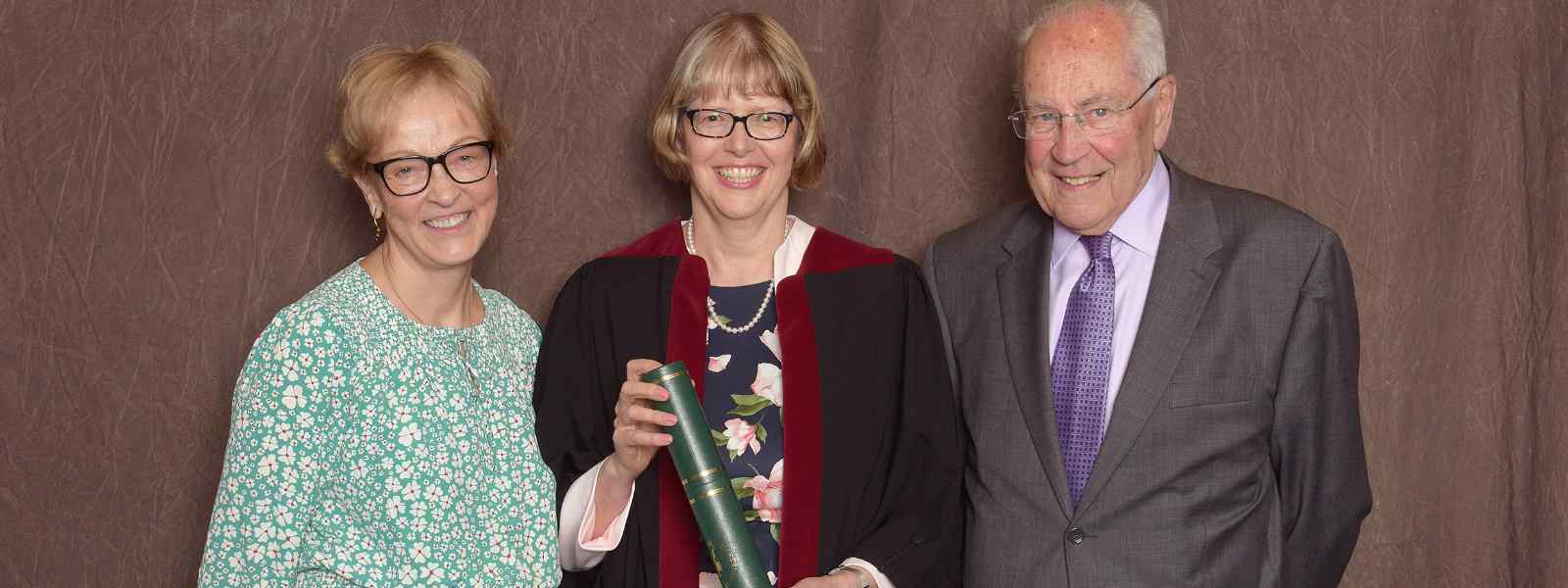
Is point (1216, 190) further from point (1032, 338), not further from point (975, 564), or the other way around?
point (975, 564)

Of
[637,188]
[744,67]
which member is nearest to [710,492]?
[744,67]

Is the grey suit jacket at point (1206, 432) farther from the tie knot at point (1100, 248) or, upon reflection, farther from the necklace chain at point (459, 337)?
the necklace chain at point (459, 337)

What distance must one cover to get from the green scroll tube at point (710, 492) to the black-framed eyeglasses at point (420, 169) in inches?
16.5

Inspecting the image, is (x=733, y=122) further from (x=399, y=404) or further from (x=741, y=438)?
(x=399, y=404)

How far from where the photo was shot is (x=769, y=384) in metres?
2.05

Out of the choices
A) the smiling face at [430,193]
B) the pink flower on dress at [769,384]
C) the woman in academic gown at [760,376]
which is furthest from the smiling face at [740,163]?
the smiling face at [430,193]

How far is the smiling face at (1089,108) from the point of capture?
6.66ft

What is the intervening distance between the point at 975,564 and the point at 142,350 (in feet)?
5.19

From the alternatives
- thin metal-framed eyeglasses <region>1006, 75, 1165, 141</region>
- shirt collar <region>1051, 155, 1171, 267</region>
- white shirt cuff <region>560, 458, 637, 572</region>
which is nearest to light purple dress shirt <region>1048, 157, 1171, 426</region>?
shirt collar <region>1051, 155, 1171, 267</region>

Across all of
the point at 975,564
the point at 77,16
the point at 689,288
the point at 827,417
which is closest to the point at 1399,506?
the point at 975,564

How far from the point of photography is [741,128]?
2.08 m

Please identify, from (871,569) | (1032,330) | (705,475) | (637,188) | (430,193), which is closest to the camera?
(705,475)

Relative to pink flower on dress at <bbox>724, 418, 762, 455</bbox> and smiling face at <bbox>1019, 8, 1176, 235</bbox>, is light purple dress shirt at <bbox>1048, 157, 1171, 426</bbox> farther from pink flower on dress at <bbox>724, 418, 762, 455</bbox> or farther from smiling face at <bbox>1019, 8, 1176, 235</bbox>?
pink flower on dress at <bbox>724, 418, 762, 455</bbox>

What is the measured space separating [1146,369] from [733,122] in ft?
2.40
